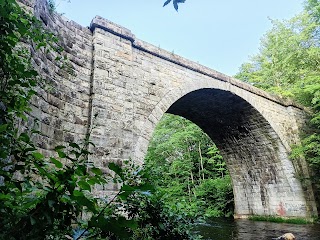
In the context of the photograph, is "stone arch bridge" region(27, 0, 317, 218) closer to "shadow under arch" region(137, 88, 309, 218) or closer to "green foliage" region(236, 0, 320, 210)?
"shadow under arch" region(137, 88, 309, 218)

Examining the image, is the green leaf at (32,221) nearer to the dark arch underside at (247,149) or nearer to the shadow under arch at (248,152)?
the shadow under arch at (248,152)

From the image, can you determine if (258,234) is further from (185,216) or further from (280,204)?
(185,216)

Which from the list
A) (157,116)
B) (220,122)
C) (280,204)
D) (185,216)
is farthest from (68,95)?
(280,204)

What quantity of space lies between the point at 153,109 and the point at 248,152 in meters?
6.39

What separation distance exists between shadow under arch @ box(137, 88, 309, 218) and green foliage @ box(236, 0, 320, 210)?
923 millimetres

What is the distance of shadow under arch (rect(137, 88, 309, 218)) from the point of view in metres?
Result: 9.27

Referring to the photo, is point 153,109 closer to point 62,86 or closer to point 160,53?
point 160,53

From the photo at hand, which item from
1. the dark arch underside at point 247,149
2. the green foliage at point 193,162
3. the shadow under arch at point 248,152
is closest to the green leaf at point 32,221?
the shadow under arch at point 248,152

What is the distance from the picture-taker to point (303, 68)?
10.9 metres

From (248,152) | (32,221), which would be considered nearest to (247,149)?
(248,152)

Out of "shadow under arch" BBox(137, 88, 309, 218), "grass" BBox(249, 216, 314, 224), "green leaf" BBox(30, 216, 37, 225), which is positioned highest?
"shadow under arch" BBox(137, 88, 309, 218)

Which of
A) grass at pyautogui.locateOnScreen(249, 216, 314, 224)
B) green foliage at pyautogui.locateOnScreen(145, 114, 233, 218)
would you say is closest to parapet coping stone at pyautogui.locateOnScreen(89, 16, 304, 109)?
grass at pyautogui.locateOnScreen(249, 216, 314, 224)

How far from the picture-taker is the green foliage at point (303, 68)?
9.30 metres

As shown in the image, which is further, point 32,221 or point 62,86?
point 62,86
